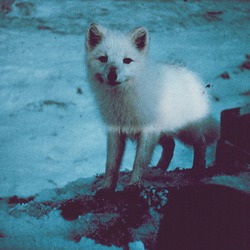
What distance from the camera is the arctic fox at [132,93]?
3.55 ft

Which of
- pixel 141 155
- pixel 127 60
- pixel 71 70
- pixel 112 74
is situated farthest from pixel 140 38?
pixel 71 70

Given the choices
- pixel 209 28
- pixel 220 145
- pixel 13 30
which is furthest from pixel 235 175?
pixel 13 30

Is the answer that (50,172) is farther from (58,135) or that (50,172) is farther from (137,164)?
(137,164)

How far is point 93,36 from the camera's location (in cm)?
116

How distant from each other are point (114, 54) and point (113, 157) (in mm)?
430

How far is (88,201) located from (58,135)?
24.9 inches

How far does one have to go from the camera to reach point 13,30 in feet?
6.33

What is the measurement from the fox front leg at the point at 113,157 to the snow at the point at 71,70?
25 cm

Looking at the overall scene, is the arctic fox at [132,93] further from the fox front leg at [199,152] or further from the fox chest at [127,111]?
the fox front leg at [199,152]

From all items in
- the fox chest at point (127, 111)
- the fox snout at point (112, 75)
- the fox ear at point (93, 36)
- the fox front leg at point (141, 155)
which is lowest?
the fox front leg at point (141, 155)

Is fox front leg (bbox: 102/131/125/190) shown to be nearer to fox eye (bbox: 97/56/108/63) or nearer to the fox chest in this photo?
the fox chest

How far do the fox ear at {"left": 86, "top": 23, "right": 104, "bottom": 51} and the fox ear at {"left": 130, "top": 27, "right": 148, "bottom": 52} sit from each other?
0.40 feet

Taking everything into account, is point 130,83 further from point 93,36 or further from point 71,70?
point 71,70

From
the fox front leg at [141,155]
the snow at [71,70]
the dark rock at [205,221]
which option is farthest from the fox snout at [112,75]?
the snow at [71,70]
